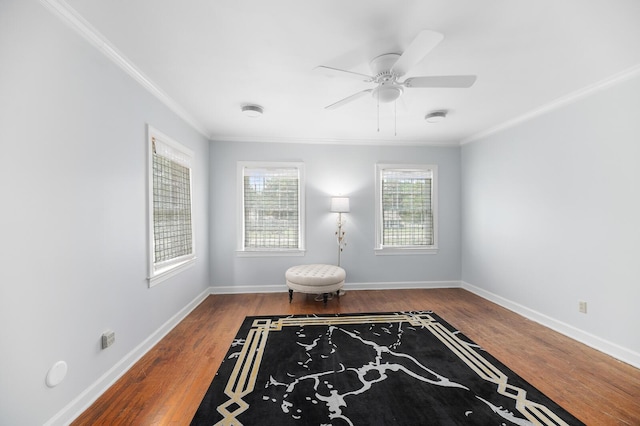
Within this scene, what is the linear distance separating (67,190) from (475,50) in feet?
10.3

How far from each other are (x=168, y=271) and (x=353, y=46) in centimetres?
295

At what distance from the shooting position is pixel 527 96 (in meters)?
3.06

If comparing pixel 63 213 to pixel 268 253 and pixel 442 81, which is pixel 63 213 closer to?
pixel 442 81

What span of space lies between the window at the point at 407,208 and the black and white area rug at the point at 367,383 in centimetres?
199

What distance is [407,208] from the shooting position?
504 cm

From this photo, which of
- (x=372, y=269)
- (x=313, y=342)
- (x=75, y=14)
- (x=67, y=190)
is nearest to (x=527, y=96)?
(x=372, y=269)

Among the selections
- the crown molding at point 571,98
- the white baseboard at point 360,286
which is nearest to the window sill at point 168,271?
the white baseboard at point 360,286

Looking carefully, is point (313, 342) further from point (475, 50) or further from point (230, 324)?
point (475, 50)

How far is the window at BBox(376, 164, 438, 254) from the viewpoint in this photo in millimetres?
4988

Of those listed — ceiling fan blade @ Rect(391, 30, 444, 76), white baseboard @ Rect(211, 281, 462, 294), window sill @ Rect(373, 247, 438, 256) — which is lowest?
white baseboard @ Rect(211, 281, 462, 294)

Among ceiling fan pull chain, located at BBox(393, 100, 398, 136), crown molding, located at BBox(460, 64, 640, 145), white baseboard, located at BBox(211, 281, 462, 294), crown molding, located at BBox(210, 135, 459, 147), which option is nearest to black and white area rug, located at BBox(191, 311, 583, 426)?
white baseboard, located at BBox(211, 281, 462, 294)

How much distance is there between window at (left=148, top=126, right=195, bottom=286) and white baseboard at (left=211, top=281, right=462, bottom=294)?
1076 millimetres

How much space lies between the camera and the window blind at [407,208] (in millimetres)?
5008

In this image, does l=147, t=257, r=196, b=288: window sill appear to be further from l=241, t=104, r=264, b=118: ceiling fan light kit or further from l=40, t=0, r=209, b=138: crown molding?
l=241, t=104, r=264, b=118: ceiling fan light kit
